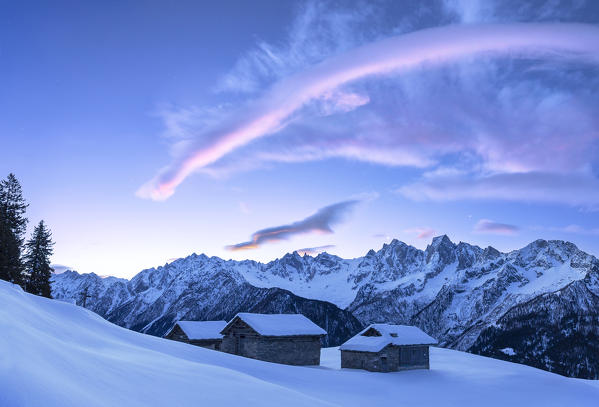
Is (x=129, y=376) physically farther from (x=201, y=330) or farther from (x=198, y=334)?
(x=201, y=330)

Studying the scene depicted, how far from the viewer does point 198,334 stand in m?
50.0

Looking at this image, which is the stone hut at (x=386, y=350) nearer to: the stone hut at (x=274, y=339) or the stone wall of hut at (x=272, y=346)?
the stone wall of hut at (x=272, y=346)

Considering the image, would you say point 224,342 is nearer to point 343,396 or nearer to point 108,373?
point 343,396

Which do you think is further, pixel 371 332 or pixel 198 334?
pixel 198 334

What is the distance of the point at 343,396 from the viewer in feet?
73.4

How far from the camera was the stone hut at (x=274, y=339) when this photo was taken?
4106 cm

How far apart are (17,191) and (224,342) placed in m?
27.8

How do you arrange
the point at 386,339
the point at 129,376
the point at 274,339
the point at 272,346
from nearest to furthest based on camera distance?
1. the point at 129,376
2. the point at 272,346
3. the point at 274,339
4. the point at 386,339

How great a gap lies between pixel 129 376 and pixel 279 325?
35222 mm

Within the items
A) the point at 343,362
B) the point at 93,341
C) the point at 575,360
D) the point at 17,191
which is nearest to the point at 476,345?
the point at 575,360

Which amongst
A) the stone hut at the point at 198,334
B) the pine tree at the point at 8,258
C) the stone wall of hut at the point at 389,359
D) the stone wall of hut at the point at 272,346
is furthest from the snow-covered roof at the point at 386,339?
the pine tree at the point at 8,258

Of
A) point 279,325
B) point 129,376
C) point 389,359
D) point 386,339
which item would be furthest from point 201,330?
point 129,376

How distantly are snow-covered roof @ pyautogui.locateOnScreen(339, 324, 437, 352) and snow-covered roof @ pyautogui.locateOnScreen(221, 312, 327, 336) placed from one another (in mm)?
3475

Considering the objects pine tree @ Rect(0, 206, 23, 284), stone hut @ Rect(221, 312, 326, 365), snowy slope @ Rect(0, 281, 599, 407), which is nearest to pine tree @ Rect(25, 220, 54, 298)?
pine tree @ Rect(0, 206, 23, 284)
